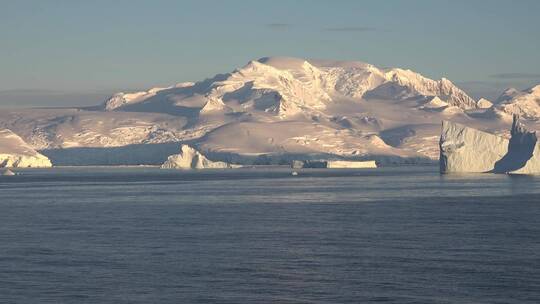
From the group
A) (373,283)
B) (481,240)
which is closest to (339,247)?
(481,240)

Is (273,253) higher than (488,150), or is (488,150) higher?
(273,253)

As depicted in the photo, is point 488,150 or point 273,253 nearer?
point 273,253

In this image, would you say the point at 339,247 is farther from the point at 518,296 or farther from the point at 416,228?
the point at 518,296

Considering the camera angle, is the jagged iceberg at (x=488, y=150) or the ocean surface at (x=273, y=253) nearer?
the ocean surface at (x=273, y=253)

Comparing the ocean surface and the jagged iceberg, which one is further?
the jagged iceberg
